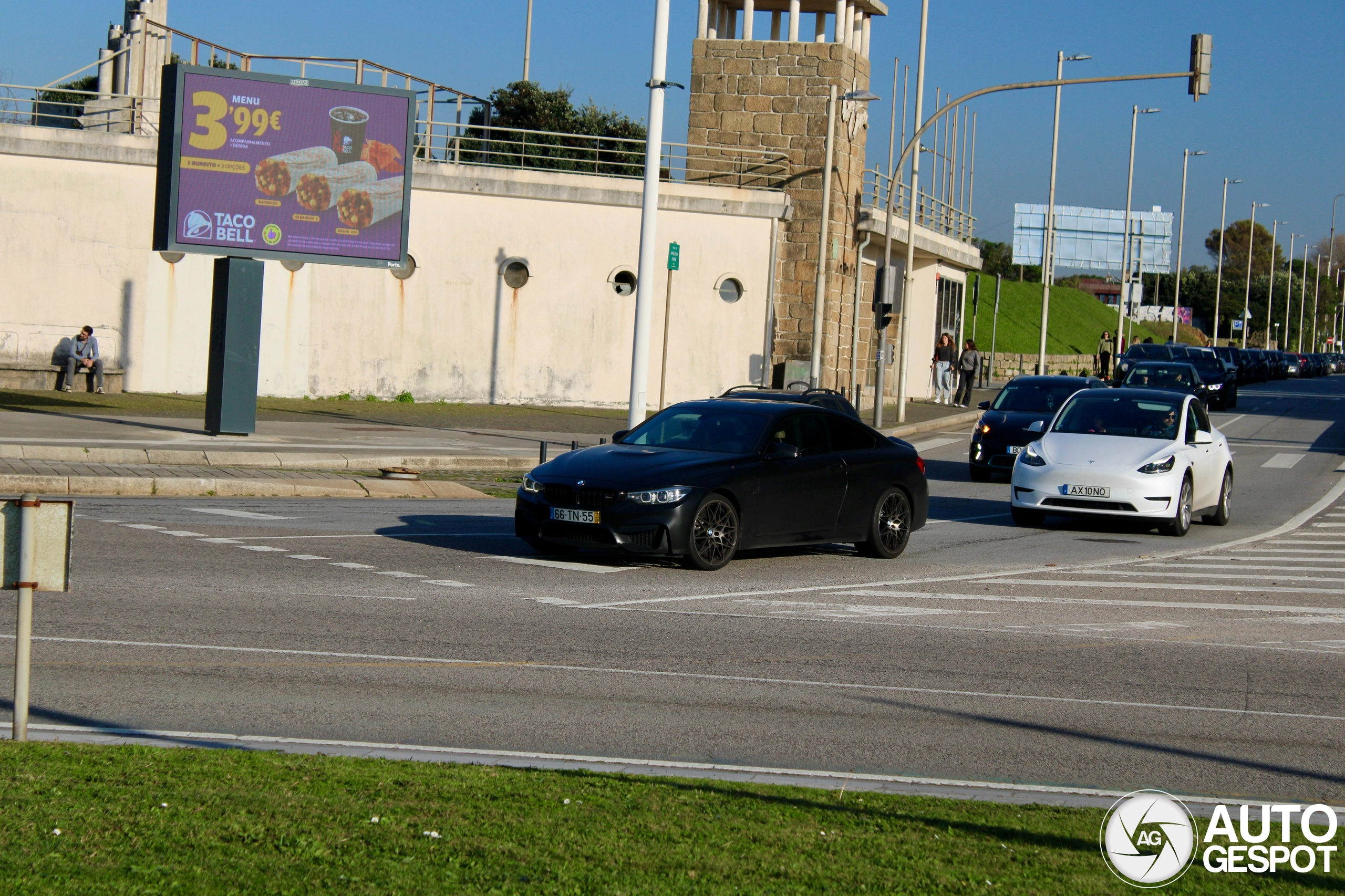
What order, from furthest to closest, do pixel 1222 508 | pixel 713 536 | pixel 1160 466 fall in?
pixel 1222 508 < pixel 1160 466 < pixel 713 536

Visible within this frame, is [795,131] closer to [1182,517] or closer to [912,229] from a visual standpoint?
[912,229]

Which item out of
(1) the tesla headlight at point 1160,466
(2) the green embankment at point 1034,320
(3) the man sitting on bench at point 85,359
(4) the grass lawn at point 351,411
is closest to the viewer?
(1) the tesla headlight at point 1160,466

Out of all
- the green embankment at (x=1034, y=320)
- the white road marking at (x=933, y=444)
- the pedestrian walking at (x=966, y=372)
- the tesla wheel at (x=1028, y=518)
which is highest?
the green embankment at (x=1034, y=320)

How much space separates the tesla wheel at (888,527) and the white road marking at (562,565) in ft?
8.38

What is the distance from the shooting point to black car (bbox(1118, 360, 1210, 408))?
3650 centimetres

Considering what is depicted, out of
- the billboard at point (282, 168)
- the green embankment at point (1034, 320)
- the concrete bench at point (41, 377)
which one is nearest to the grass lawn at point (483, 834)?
the billboard at point (282, 168)

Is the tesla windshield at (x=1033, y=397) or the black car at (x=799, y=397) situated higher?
the tesla windshield at (x=1033, y=397)

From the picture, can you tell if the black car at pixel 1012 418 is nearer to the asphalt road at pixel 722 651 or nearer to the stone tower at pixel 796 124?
the asphalt road at pixel 722 651

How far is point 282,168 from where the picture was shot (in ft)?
72.6

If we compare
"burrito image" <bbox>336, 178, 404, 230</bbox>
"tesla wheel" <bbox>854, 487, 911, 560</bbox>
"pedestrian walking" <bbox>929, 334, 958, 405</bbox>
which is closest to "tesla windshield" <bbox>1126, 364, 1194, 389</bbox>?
"pedestrian walking" <bbox>929, 334, 958, 405</bbox>

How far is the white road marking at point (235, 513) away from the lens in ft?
48.0

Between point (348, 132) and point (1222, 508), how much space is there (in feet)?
44.7

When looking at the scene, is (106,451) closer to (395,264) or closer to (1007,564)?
(395,264)

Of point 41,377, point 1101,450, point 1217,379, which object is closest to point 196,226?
point 41,377
